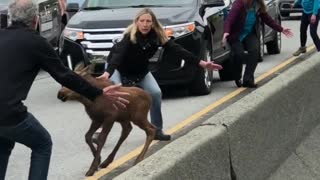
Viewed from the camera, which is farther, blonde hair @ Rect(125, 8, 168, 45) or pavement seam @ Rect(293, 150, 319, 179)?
blonde hair @ Rect(125, 8, 168, 45)

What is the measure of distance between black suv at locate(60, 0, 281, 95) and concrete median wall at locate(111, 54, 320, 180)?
9.66 ft

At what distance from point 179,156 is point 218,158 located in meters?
0.62

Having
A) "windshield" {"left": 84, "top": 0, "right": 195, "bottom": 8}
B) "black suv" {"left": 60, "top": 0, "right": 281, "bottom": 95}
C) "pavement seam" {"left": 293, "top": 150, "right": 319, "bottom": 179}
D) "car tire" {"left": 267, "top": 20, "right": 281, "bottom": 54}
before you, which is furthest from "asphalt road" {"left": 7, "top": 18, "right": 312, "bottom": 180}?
"car tire" {"left": 267, "top": 20, "right": 281, "bottom": 54}

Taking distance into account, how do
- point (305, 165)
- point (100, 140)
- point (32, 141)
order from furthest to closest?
point (305, 165) < point (100, 140) < point (32, 141)

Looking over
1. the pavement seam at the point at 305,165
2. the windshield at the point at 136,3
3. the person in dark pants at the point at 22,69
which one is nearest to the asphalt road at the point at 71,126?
the windshield at the point at 136,3

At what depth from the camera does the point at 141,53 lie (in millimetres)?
7074

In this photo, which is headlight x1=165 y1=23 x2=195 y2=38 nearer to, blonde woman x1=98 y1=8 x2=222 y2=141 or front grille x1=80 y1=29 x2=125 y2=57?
front grille x1=80 y1=29 x2=125 y2=57

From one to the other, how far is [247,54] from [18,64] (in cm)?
680

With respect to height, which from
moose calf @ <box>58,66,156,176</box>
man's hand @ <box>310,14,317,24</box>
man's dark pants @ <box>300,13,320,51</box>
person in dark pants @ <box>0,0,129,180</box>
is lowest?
man's dark pants @ <box>300,13,320,51</box>

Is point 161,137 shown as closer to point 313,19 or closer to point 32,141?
point 32,141

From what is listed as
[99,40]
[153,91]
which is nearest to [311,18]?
[99,40]

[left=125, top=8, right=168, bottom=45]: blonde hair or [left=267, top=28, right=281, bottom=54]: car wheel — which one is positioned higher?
[left=125, top=8, right=168, bottom=45]: blonde hair

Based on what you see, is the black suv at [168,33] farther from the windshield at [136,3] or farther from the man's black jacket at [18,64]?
the man's black jacket at [18,64]

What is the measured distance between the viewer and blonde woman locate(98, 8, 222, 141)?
22.9 ft
